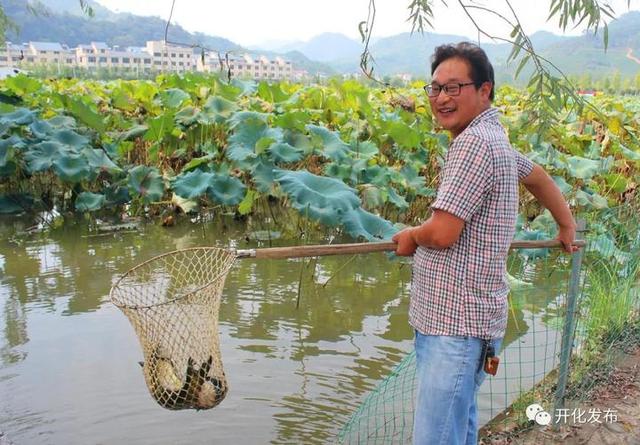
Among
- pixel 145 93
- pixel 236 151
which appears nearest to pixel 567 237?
pixel 236 151

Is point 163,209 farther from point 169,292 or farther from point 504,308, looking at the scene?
point 504,308

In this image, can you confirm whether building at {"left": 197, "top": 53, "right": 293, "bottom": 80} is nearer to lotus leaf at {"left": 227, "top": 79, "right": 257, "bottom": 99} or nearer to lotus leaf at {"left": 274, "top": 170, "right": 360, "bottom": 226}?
lotus leaf at {"left": 227, "top": 79, "right": 257, "bottom": 99}

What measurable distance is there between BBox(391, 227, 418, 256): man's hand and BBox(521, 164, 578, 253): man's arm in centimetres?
46

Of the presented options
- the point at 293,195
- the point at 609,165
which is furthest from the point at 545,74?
the point at 609,165

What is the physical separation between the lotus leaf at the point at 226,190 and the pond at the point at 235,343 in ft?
1.55

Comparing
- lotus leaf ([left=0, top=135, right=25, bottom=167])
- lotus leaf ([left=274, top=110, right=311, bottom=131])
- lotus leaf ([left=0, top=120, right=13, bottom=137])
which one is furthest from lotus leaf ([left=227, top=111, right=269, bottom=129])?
lotus leaf ([left=0, top=120, right=13, bottom=137])

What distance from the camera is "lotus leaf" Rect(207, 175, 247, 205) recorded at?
6.00m

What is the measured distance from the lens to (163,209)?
7359mm

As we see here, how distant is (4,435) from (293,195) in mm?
2288

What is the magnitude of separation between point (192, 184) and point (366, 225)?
7.05 ft

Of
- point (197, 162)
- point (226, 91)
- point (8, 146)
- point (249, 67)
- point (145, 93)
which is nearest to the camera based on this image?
point (197, 162)

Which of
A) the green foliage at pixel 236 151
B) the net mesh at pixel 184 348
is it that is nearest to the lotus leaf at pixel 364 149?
the green foliage at pixel 236 151

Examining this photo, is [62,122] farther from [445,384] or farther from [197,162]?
[445,384]

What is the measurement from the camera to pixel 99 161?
23.1 feet
